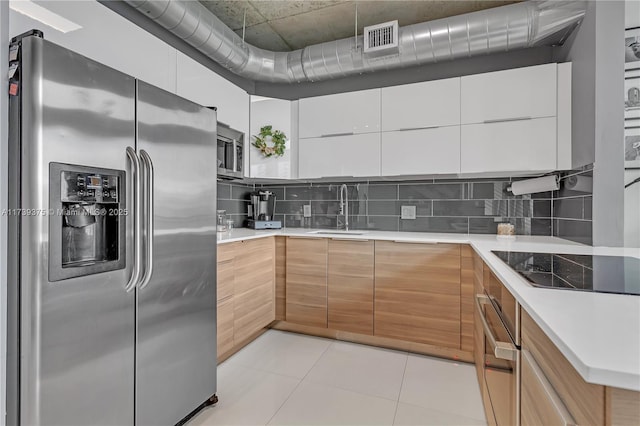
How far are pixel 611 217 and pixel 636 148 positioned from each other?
459mm

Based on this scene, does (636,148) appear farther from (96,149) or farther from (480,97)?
(96,149)

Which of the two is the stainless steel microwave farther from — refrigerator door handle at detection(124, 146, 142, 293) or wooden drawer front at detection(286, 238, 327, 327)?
refrigerator door handle at detection(124, 146, 142, 293)

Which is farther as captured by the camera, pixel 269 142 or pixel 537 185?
pixel 269 142

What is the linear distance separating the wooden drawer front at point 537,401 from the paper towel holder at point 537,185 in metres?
1.74

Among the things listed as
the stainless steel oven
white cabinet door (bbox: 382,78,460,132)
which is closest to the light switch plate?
white cabinet door (bbox: 382,78,460,132)

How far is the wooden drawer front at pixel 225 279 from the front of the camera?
2074 mm

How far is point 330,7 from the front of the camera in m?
2.45

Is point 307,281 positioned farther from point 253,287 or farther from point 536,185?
point 536,185

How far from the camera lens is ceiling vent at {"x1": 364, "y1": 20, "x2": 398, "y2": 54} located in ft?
7.68

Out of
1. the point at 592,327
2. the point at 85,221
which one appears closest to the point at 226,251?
the point at 85,221

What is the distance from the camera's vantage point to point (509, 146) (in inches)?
91.4

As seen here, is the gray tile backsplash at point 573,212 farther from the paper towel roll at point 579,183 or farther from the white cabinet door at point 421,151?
the white cabinet door at point 421,151

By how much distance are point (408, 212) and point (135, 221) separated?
7.47 ft

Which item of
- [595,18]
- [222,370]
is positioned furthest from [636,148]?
[222,370]
